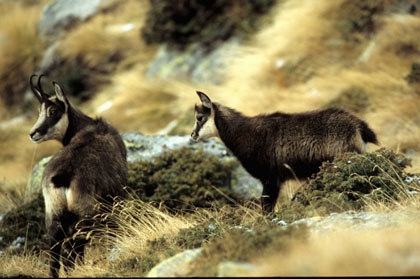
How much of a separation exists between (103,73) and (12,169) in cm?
541

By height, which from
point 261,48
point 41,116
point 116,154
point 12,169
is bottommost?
point 12,169

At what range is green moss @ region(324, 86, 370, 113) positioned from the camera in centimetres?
993

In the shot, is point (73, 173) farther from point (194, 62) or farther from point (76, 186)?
point (194, 62)

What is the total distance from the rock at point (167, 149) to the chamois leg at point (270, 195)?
1472 mm

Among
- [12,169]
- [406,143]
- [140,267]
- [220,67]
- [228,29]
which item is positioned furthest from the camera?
[228,29]

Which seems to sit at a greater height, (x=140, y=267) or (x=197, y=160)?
(x=140, y=267)

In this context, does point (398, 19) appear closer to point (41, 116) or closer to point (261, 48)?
point (261, 48)

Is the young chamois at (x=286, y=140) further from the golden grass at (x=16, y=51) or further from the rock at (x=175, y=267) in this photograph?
the golden grass at (x=16, y=51)

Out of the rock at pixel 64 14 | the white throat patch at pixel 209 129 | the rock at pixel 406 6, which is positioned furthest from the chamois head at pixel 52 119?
the rock at pixel 64 14

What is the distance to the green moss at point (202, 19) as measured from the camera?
14.2 m

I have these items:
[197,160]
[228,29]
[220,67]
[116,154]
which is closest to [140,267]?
[116,154]

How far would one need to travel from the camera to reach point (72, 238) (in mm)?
5191

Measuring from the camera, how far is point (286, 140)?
22.1 ft

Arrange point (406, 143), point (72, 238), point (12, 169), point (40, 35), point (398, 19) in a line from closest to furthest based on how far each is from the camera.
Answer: point (72, 238)
point (406, 143)
point (398, 19)
point (12, 169)
point (40, 35)
